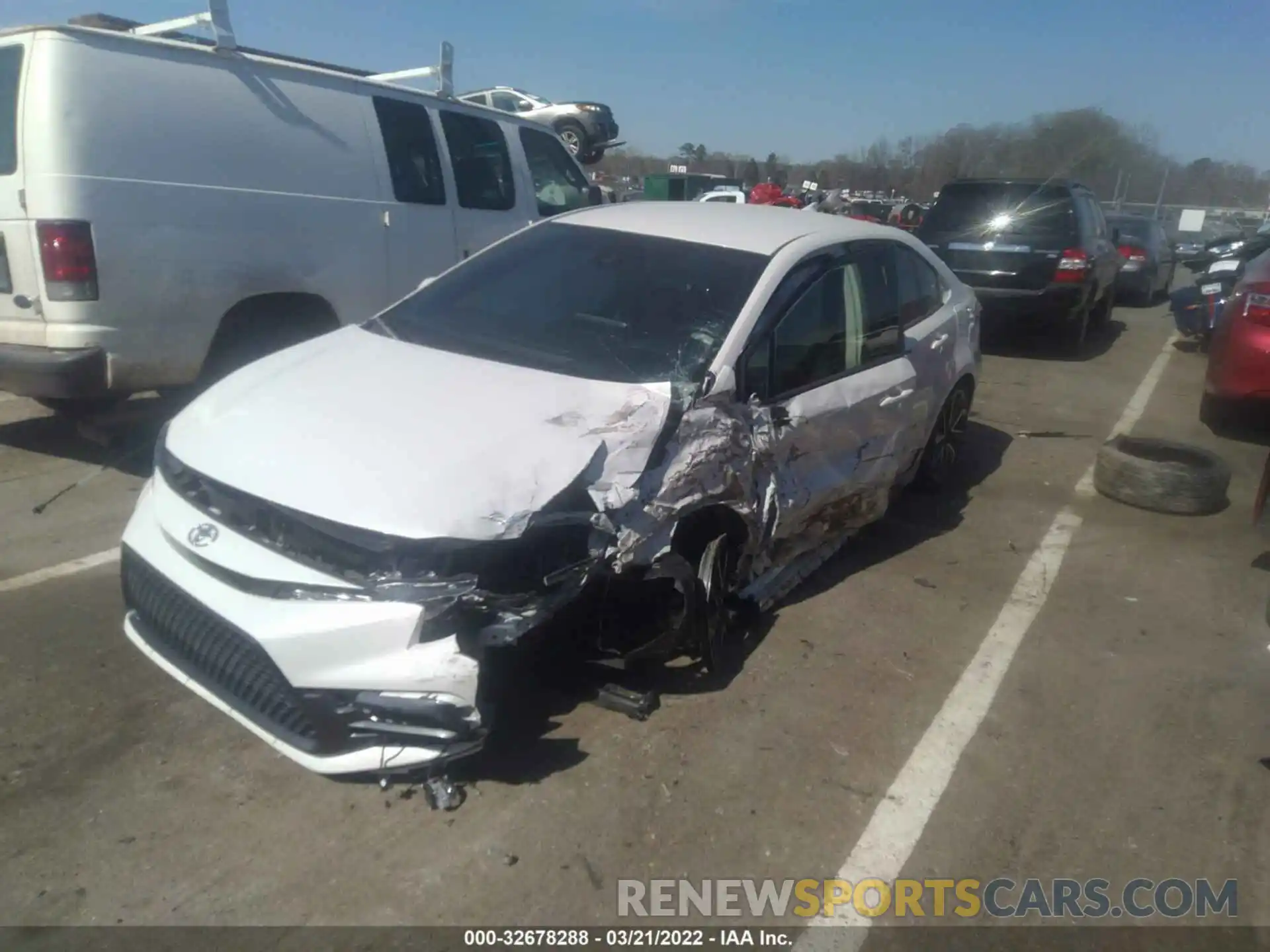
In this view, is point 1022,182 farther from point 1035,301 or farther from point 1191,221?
point 1191,221

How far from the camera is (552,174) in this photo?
7.69m

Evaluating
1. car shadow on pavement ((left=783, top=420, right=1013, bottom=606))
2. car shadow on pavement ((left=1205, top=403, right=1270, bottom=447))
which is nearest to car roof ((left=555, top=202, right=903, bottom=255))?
car shadow on pavement ((left=783, top=420, right=1013, bottom=606))

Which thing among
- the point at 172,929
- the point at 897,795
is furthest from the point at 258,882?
the point at 897,795

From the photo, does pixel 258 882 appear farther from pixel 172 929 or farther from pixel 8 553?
pixel 8 553

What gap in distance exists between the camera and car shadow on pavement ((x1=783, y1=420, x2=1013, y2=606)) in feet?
15.2

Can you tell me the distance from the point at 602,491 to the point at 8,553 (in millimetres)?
3002

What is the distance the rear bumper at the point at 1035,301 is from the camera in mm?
10148

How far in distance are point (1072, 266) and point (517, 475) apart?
909cm

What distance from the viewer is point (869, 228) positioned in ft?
16.5

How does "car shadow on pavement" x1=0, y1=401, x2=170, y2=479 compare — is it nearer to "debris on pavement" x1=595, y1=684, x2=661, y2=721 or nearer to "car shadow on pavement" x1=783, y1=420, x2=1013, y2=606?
"debris on pavement" x1=595, y1=684, x2=661, y2=721

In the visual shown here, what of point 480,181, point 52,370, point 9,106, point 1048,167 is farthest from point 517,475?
point 1048,167

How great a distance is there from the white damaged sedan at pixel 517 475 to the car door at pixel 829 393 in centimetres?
2

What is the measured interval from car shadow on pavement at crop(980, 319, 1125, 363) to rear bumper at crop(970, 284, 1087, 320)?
0.27m

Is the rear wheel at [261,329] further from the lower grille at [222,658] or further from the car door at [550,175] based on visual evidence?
the lower grille at [222,658]
